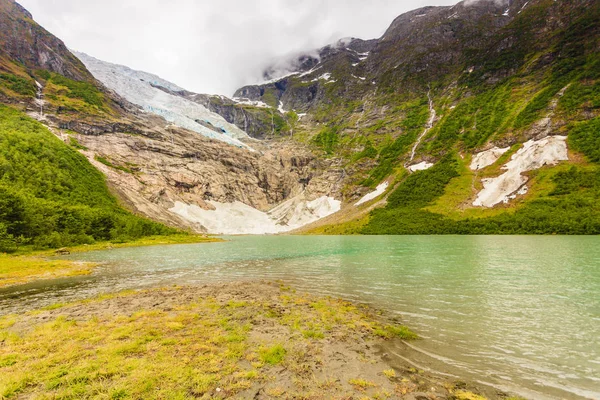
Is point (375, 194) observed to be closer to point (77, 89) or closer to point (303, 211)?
point (303, 211)

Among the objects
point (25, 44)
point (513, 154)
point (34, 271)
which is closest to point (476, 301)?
point (34, 271)

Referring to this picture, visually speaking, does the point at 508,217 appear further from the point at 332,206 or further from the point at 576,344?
the point at 576,344

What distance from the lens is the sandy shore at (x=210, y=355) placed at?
8703 millimetres

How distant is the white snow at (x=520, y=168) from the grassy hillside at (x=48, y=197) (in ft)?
437

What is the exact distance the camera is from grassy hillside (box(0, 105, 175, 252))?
173 ft

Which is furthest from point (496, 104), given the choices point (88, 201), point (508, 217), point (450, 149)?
point (88, 201)

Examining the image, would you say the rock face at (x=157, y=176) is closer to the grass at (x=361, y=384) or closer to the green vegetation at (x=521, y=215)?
the green vegetation at (x=521, y=215)

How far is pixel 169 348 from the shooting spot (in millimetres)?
11555

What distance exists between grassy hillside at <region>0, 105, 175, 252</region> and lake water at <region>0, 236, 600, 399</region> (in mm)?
30357

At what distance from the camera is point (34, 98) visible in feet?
502

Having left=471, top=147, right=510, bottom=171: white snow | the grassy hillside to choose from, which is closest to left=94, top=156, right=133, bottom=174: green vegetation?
the grassy hillside

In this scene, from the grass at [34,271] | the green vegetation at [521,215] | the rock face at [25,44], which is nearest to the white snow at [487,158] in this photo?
the green vegetation at [521,215]

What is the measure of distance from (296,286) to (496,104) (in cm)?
20105

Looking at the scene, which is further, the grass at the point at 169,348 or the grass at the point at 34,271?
the grass at the point at 34,271
